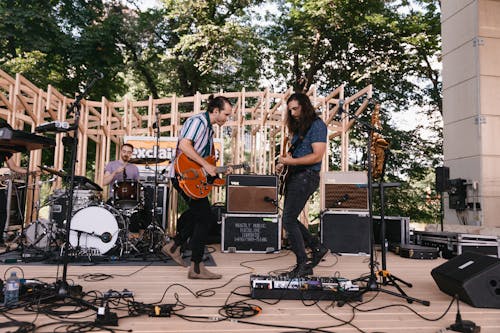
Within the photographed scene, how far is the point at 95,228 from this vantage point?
4.94 metres

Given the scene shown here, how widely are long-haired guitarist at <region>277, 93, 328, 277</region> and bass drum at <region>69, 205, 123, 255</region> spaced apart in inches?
95.4

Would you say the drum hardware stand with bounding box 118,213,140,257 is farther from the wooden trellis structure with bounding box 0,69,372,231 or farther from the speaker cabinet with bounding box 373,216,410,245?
the speaker cabinet with bounding box 373,216,410,245

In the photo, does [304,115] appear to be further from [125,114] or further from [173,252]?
[125,114]

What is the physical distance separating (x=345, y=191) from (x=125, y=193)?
3230mm

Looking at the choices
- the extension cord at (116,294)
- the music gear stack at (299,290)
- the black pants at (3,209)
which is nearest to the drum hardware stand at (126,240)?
the black pants at (3,209)

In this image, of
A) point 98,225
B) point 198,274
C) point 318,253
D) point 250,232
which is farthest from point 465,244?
point 98,225

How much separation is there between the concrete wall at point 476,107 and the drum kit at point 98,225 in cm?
519

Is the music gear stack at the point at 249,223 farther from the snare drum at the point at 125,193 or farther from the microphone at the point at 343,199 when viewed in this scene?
the snare drum at the point at 125,193

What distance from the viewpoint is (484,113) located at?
6504 millimetres

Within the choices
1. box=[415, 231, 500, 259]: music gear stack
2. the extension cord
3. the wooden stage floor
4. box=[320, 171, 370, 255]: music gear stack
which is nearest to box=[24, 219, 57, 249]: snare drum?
the wooden stage floor

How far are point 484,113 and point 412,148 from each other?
332 inches

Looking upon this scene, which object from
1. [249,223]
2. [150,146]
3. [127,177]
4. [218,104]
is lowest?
[249,223]

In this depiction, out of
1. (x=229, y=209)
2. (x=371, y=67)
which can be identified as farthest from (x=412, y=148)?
(x=229, y=209)

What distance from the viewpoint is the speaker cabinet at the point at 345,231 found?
586cm
